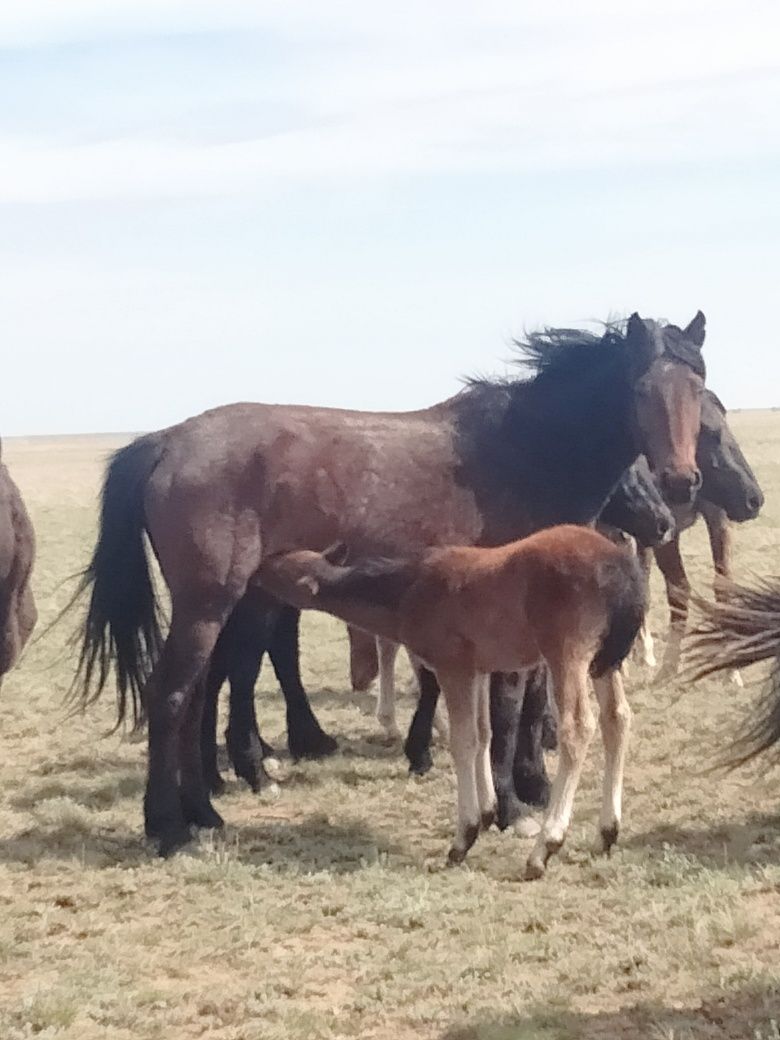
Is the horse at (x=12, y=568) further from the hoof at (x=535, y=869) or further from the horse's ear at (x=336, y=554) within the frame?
the hoof at (x=535, y=869)

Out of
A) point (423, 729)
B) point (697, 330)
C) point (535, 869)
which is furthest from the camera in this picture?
point (423, 729)

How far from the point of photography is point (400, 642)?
22.1 feet

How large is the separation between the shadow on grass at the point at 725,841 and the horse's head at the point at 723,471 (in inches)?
178

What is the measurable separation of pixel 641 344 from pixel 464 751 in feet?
7.89

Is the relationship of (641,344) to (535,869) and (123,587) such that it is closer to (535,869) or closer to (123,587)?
(535,869)

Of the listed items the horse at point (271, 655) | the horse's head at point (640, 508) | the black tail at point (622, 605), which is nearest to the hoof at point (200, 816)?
the horse at point (271, 655)

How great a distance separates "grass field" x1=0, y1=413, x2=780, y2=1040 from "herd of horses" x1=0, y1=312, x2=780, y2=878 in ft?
1.08

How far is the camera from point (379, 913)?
568 cm

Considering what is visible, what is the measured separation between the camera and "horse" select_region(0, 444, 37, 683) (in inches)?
284

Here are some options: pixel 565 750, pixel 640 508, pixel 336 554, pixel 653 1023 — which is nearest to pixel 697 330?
pixel 640 508

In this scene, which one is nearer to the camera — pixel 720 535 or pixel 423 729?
pixel 423 729

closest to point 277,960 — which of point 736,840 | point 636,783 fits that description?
point 736,840

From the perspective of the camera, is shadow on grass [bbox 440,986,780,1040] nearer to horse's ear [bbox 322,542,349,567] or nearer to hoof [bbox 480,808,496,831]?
hoof [bbox 480,808,496,831]

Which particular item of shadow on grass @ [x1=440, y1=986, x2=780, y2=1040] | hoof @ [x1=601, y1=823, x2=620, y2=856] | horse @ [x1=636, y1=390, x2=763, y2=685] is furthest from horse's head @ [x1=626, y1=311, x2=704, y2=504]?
horse @ [x1=636, y1=390, x2=763, y2=685]
